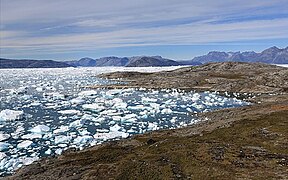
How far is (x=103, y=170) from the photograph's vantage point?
20797 millimetres

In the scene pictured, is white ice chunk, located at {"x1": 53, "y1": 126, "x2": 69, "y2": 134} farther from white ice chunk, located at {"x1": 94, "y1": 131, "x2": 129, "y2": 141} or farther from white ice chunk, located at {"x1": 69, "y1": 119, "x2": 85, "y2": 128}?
white ice chunk, located at {"x1": 94, "y1": 131, "x2": 129, "y2": 141}

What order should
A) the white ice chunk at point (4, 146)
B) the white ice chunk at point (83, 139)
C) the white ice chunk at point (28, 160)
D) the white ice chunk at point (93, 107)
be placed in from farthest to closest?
the white ice chunk at point (93, 107) → the white ice chunk at point (83, 139) → the white ice chunk at point (4, 146) → the white ice chunk at point (28, 160)

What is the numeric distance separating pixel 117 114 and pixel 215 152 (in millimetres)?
26565

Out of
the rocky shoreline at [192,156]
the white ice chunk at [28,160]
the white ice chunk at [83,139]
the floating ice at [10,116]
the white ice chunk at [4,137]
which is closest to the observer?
the rocky shoreline at [192,156]

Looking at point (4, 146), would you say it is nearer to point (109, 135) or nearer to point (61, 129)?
point (61, 129)

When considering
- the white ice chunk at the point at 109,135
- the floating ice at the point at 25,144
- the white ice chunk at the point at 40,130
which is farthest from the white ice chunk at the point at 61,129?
the floating ice at the point at 25,144

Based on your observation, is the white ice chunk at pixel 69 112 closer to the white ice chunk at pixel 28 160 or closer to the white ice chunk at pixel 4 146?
the white ice chunk at pixel 4 146

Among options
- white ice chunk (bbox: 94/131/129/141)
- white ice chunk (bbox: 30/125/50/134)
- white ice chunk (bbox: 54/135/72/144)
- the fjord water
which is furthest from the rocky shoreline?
white ice chunk (bbox: 30/125/50/134)

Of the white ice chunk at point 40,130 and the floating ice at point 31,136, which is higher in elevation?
the white ice chunk at point 40,130

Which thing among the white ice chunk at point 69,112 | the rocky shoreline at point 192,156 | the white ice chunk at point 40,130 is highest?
the rocky shoreline at point 192,156

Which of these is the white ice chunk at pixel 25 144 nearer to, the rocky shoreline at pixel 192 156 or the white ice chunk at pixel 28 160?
the white ice chunk at pixel 28 160

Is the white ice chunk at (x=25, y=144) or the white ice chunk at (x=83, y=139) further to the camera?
the white ice chunk at (x=83, y=139)

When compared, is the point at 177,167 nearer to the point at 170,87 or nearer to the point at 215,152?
the point at 215,152

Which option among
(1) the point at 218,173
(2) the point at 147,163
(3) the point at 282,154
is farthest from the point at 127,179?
(3) the point at 282,154
